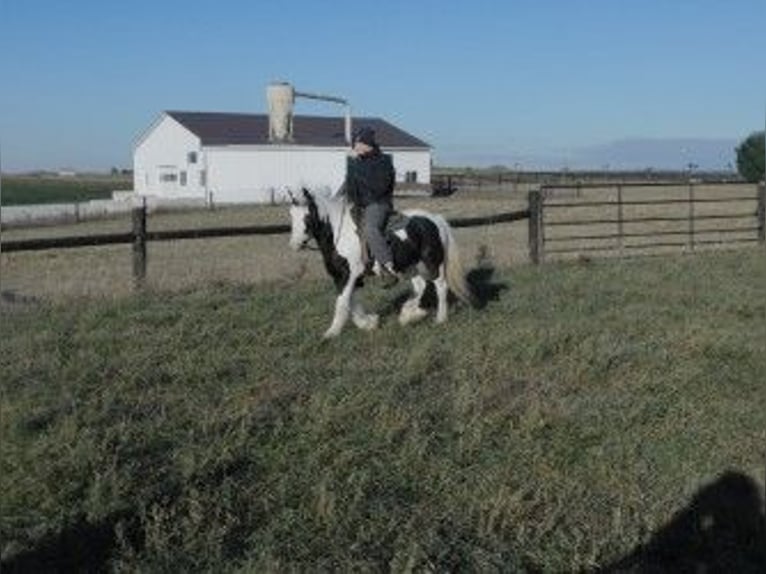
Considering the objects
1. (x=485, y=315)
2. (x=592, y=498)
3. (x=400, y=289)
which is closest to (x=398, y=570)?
(x=592, y=498)

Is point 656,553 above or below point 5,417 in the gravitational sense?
below

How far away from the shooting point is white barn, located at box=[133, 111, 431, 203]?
70062mm

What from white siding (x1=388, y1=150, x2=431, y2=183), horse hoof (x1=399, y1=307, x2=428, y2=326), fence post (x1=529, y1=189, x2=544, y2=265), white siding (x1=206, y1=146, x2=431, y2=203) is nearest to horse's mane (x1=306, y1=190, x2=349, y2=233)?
horse hoof (x1=399, y1=307, x2=428, y2=326)

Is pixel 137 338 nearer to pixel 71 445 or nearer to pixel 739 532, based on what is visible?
pixel 71 445

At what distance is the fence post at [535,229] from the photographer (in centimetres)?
1928

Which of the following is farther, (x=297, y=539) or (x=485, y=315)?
(x=485, y=315)

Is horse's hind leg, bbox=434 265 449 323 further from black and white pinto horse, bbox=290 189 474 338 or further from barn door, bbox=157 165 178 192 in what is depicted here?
barn door, bbox=157 165 178 192

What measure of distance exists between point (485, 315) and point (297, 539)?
710 centimetres

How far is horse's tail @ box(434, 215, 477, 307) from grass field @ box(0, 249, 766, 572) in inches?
26.9

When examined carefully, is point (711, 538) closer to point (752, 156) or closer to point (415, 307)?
point (415, 307)

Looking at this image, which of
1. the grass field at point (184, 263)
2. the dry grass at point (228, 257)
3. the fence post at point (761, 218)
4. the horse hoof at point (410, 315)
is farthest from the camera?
the fence post at point (761, 218)

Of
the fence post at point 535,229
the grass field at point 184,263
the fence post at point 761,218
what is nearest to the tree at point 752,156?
the grass field at point 184,263

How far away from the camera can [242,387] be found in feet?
28.7

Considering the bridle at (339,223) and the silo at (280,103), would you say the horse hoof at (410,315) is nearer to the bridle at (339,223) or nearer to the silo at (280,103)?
the bridle at (339,223)
